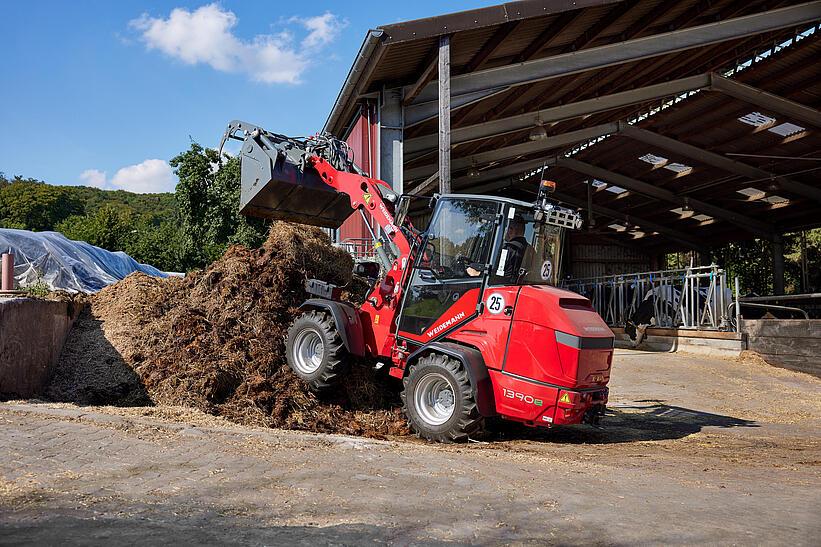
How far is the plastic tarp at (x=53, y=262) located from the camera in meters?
16.0

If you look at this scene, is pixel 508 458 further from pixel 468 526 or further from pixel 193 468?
pixel 193 468

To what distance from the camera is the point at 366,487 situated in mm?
4715

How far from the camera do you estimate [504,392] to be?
6805 mm

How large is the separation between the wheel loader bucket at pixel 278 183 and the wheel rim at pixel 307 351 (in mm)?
1780

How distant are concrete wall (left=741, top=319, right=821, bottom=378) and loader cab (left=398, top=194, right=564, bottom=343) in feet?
27.4

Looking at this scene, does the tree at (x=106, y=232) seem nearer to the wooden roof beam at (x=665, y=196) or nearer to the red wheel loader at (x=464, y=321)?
the wooden roof beam at (x=665, y=196)

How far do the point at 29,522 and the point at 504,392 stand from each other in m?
4.31

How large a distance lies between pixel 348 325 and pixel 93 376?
3.19m

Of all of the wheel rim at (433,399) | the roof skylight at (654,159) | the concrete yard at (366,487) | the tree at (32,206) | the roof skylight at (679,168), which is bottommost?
the concrete yard at (366,487)

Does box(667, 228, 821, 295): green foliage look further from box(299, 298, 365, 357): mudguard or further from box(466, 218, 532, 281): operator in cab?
box(299, 298, 365, 357): mudguard

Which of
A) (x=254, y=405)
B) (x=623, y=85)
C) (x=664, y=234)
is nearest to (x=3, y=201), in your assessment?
(x=664, y=234)

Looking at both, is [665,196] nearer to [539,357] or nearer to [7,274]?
[539,357]

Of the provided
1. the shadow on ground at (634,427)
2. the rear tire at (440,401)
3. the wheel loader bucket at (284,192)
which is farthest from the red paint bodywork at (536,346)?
the wheel loader bucket at (284,192)

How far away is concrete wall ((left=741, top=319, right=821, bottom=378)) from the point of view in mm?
13219
